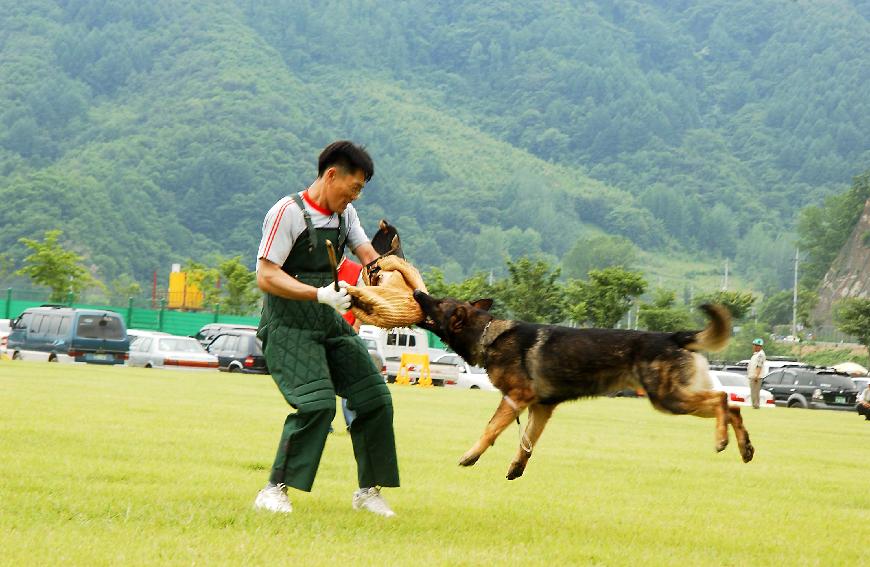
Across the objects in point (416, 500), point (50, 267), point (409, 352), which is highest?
point (50, 267)

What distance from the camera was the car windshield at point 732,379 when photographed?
122 ft

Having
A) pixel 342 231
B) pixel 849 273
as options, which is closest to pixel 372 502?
pixel 342 231

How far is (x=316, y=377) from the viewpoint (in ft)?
24.0

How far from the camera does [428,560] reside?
605 cm

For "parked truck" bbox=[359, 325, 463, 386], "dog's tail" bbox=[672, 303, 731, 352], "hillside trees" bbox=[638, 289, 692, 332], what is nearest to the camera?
"dog's tail" bbox=[672, 303, 731, 352]

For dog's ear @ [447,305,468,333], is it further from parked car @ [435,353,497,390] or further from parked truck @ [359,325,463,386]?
parked car @ [435,353,497,390]

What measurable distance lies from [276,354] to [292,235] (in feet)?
2.39

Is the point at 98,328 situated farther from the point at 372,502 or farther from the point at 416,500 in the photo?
the point at 372,502

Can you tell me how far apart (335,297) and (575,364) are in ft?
5.01

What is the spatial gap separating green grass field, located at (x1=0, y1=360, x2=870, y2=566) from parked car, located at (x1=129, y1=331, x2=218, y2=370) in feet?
65.6

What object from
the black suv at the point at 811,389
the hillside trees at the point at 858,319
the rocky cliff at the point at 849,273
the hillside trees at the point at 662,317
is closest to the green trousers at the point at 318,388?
the black suv at the point at 811,389

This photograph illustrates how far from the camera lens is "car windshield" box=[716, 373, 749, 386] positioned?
3717 centimetres

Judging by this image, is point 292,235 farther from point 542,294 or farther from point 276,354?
point 542,294

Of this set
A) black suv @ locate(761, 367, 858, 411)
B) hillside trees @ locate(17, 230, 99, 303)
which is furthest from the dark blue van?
hillside trees @ locate(17, 230, 99, 303)
